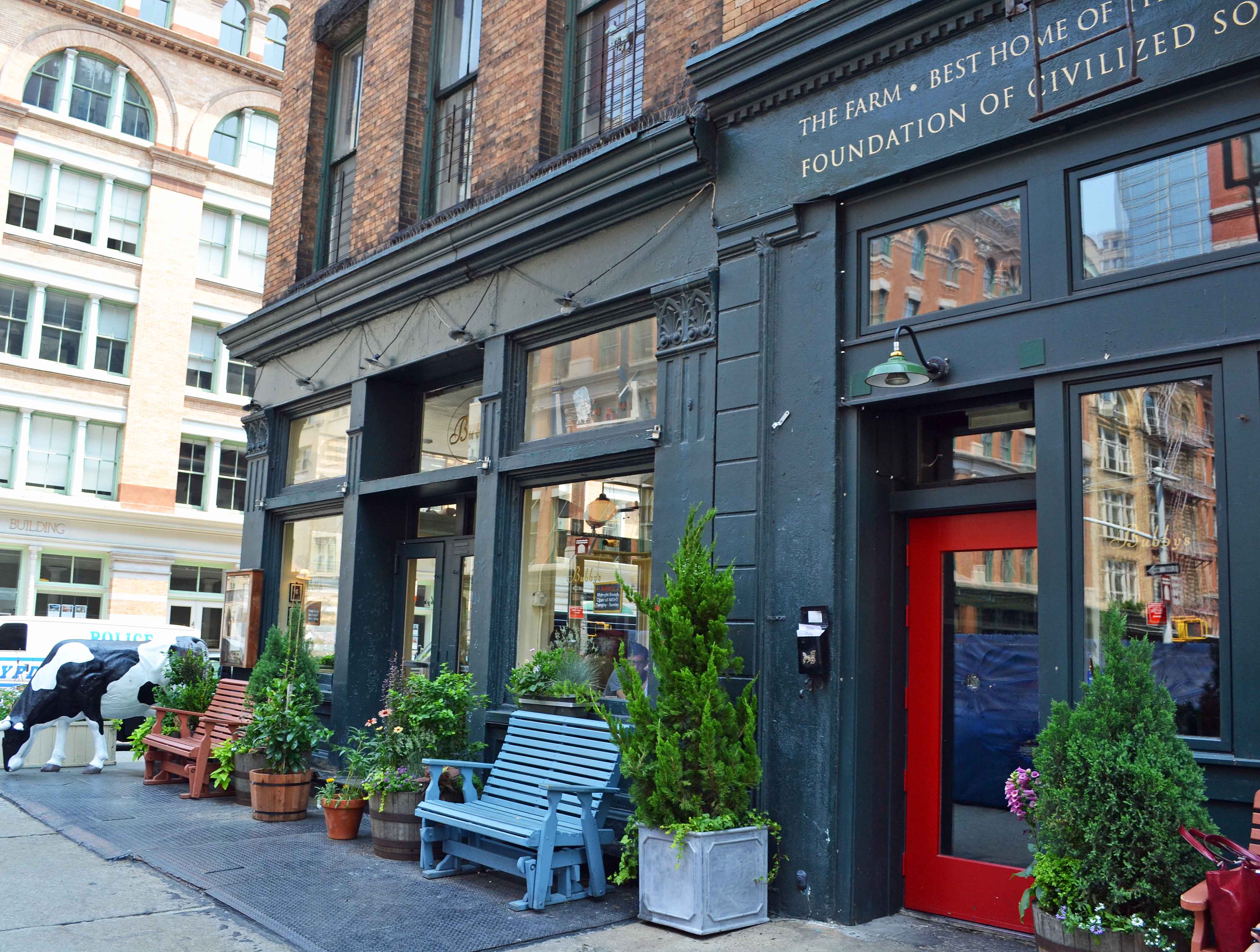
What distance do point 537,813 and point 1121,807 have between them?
382 cm

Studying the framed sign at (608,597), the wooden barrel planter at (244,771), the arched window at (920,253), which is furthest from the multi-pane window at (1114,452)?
the wooden barrel planter at (244,771)

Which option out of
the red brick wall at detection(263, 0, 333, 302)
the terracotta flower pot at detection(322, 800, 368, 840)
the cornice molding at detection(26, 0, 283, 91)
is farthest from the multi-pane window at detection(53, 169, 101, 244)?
the terracotta flower pot at detection(322, 800, 368, 840)

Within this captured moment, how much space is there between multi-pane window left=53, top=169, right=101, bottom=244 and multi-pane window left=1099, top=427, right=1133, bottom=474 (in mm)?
27375

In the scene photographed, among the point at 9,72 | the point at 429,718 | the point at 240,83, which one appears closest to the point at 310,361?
the point at 429,718

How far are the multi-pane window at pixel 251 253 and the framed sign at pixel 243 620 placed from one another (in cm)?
1845

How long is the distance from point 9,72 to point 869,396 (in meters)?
27.0

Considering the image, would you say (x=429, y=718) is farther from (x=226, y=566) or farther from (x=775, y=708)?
(x=226, y=566)

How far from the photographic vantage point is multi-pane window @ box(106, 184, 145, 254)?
2811 centimetres

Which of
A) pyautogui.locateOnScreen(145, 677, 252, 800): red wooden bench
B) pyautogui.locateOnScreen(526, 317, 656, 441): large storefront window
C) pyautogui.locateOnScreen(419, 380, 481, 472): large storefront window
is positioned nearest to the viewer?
pyautogui.locateOnScreen(526, 317, 656, 441): large storefront window

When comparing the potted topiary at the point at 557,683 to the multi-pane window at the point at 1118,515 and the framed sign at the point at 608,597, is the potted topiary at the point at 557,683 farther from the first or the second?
the multi-pane window at the point at 1118,515

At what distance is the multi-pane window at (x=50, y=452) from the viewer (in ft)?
86.4

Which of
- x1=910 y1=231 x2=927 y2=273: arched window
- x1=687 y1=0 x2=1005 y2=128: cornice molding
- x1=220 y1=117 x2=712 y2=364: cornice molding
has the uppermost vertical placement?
x1=687 y1=0 x2=1005 y2=128: cornice molding

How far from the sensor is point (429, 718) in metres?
8.50

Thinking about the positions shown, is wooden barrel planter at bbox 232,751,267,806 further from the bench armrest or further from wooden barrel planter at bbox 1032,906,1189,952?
wooden barrel planter at bbox 1032,906,1189,952
